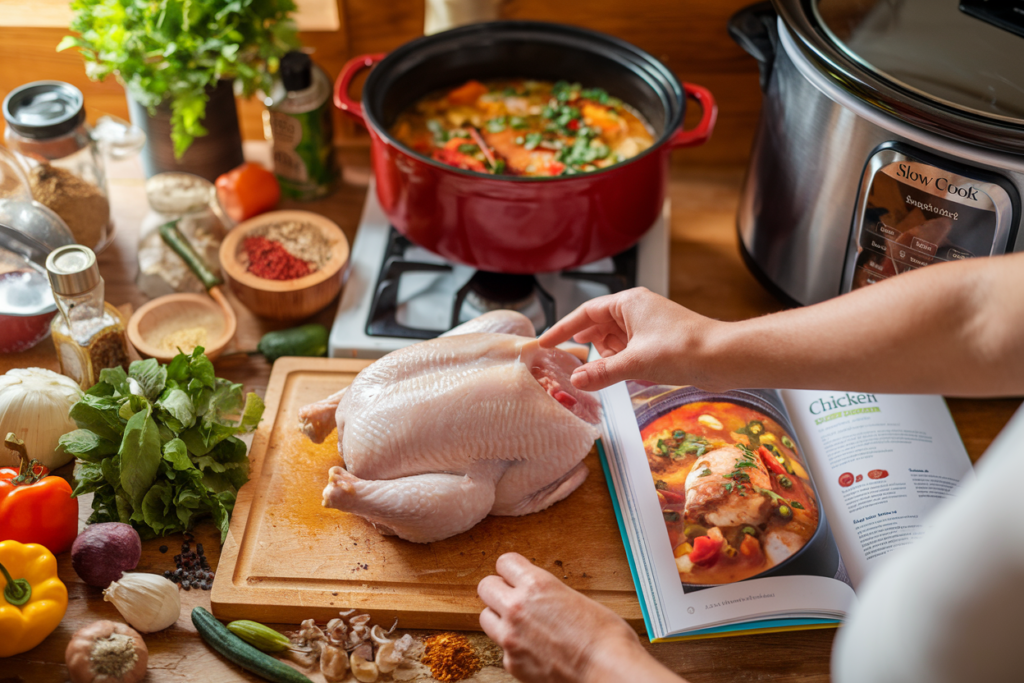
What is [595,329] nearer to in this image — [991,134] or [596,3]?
[991,134]

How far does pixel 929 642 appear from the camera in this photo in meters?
0.60

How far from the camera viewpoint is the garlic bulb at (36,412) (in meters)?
1.30

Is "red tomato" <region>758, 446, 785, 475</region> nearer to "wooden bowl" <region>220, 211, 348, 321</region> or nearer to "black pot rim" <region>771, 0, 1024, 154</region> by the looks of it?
"black pot rim" <region>771, 0, 1024, 154</region>

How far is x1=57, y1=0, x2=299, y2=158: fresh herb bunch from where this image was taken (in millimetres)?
1630

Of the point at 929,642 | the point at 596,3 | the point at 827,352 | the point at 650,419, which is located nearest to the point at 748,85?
the point at 596,3

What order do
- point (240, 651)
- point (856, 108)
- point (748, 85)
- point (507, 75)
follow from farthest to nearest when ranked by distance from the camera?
point (748, 85)
point (507, 75)
point (856, 108)
point (240, 651)

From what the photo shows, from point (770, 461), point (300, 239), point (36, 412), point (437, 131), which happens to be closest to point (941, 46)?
point (770, 461)

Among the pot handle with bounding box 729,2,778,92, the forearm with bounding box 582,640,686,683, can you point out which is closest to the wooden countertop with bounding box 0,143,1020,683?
the forearm with bounding box 582,640,686,683

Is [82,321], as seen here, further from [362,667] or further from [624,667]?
[624,667]

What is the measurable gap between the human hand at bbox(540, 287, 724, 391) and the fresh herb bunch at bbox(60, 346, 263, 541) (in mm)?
606

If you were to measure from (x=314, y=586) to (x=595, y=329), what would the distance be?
0.60m

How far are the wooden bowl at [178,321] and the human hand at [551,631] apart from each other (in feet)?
2.49

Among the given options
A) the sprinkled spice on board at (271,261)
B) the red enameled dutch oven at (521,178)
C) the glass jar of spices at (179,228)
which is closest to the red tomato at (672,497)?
the red enameled dutch oven at (521,178)

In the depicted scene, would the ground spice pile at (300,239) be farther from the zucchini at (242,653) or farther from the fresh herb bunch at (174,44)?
the zucchini at (242,653)
